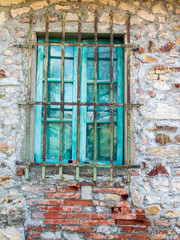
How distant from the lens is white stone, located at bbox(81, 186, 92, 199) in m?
2.36

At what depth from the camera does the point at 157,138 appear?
2412 millimetres

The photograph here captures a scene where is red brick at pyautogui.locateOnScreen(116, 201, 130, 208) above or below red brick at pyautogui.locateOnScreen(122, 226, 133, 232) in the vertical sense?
above

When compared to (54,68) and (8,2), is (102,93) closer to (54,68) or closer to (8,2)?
(54,68)

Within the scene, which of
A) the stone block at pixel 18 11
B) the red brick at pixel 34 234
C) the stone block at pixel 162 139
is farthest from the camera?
the stone block at pixel 18 11

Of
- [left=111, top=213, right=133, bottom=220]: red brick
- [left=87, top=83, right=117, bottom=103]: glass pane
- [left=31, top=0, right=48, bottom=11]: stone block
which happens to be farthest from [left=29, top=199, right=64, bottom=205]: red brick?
[left=31, top=0, right=48, bottom=11]: stone block

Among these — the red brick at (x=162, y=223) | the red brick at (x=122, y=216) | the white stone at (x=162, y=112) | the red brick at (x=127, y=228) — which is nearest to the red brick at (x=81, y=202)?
the red brick at (x=122, y=216)

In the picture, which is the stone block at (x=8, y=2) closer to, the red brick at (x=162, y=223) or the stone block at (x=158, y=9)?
the stone block at (x=158, y=9)

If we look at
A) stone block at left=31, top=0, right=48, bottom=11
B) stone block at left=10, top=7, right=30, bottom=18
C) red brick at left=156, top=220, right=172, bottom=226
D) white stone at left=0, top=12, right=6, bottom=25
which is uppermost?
stone block at left=31, top=0, right=48, bottom=11

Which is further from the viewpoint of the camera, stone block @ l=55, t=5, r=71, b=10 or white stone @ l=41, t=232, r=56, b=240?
stone block @ l=55, t=5, r=71, b=10

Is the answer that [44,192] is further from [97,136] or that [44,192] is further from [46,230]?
[97,136]

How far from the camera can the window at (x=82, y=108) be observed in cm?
252

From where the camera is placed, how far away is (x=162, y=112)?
2432 millimetres

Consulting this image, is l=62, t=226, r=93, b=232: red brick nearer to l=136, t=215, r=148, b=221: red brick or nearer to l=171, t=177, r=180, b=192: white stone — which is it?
l=136, t=215, r=148, b=221: red brick

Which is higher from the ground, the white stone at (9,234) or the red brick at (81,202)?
the red brick at (81,202)
